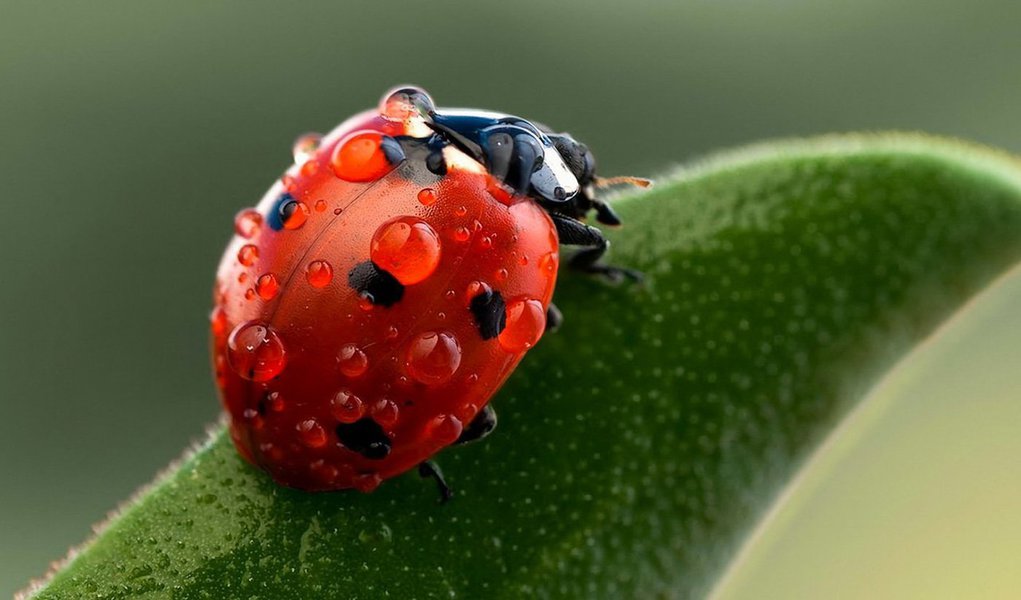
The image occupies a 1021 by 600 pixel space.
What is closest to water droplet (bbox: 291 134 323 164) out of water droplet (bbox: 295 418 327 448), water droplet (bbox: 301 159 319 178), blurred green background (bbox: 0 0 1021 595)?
water droplet (bbox: 301 159 319 178)

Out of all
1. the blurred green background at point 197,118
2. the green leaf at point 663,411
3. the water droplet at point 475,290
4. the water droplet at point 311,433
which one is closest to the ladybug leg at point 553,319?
the green leaf at point 663,411

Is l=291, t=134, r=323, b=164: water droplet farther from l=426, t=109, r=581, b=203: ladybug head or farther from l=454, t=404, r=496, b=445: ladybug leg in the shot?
l=454, t=404, r=496, b=445: ladybug leg

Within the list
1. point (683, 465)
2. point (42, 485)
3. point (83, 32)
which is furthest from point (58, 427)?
point (683, 465)

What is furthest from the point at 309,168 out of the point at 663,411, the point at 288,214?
the point at 663,411

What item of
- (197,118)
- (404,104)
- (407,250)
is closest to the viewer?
(407,250)

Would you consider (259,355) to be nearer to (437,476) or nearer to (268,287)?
(268,287)
